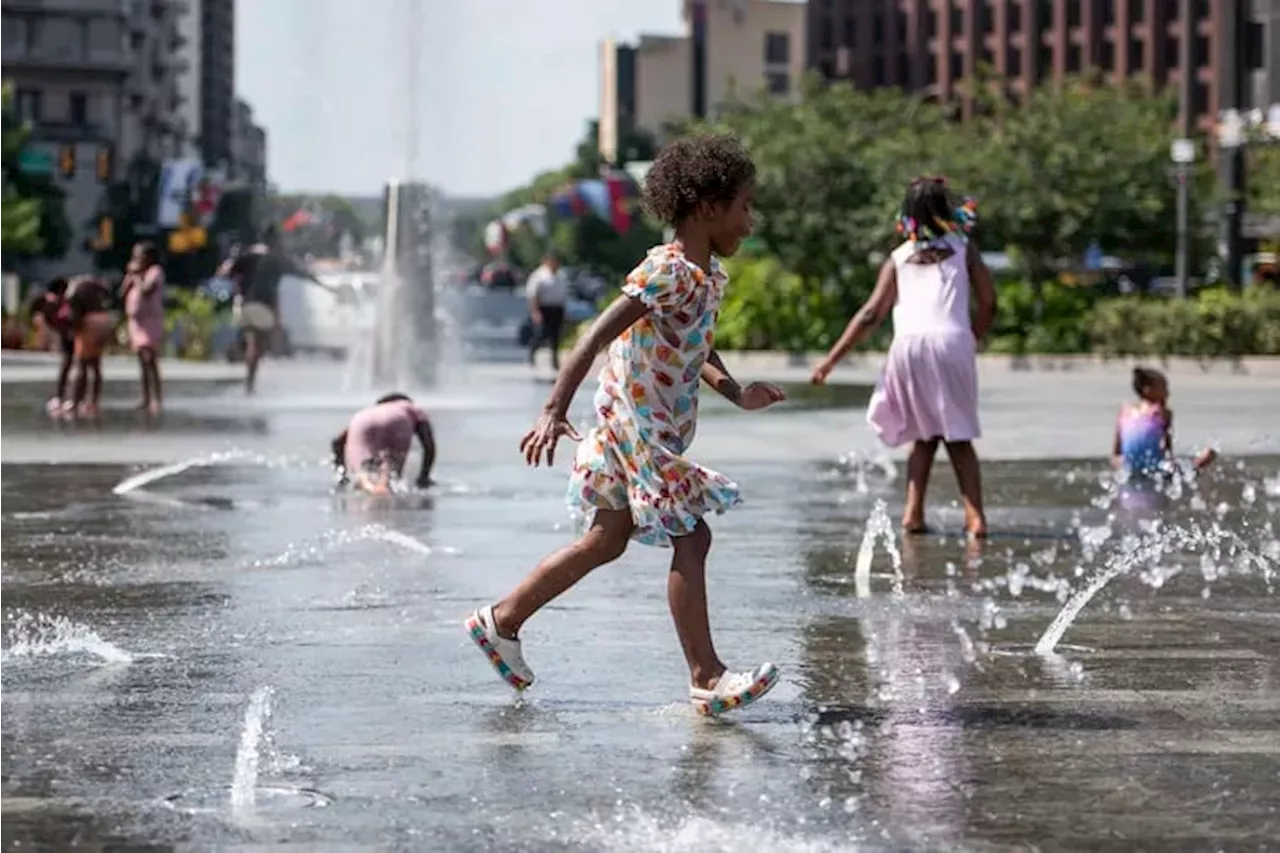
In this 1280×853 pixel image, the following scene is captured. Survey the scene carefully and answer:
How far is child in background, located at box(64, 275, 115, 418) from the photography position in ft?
86.6

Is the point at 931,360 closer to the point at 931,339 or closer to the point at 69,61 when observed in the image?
the point at 931,339

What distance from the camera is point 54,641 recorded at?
30.6 ft

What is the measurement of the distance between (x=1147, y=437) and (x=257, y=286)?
55.8 feet

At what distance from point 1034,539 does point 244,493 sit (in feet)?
16.1

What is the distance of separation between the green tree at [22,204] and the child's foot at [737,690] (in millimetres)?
67329

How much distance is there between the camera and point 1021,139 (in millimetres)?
46094

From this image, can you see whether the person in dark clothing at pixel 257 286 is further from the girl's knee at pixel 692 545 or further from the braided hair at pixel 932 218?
the girl's knee at pixel 692 545

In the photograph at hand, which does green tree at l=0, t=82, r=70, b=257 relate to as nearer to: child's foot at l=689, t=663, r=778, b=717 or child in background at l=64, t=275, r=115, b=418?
child in background at l=64, t=275, r=115, b=418

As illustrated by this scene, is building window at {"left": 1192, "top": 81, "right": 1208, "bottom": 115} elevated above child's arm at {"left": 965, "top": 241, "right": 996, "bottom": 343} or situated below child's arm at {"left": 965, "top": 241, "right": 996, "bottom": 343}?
above

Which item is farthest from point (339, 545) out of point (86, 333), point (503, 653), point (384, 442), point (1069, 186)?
point (1069, 186)

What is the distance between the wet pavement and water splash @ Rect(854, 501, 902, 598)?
50 mm

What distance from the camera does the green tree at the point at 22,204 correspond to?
92.7m

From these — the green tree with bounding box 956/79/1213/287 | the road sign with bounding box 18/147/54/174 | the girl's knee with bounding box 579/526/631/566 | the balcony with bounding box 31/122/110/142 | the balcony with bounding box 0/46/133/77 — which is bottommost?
the girl's knee with bounding box 579/526/631/566

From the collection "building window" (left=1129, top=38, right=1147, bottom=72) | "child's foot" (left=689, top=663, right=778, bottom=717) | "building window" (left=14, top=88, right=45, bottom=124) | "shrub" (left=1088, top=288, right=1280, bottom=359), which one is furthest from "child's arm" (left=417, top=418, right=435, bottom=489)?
"building window" (left=14, top=88, right=45, bottom=124)
